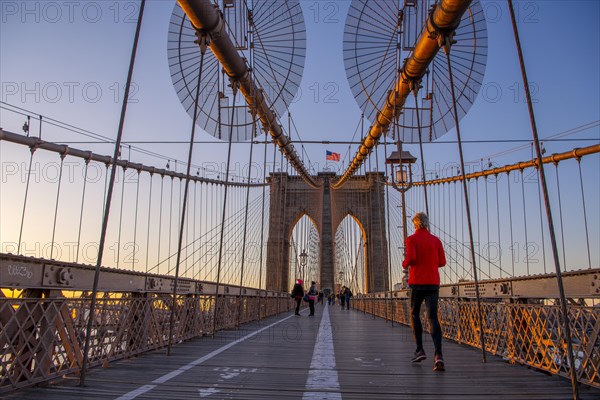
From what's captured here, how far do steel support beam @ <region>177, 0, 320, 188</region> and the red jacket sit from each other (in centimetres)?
389

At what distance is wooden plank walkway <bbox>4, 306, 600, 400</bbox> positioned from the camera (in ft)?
10.2

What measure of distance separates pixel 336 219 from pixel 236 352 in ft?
91.7

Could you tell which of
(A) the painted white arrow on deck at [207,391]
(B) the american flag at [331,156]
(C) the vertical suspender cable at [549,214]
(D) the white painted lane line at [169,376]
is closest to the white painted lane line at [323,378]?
(A) the painted white arrow on deck at [207,391]

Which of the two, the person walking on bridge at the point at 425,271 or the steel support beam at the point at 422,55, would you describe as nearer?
the person walking on bridge at the point at 425,271

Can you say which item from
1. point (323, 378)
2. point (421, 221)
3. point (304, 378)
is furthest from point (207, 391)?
point (421, 221)

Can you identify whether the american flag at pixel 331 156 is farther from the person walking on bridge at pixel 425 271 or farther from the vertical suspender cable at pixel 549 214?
the vertical suspender cable at pixel 549 214

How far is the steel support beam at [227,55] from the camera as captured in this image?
614cm

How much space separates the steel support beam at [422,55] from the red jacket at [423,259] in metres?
2.85

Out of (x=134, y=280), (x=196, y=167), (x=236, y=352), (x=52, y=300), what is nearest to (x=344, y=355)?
(x=236, y=352)

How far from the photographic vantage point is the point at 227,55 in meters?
7.98

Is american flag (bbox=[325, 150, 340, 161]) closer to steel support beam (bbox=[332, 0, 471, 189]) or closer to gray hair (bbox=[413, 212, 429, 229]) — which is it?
steel support beam (bbox=[332, 0, 471, 189])

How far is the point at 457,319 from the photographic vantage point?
6.69 meters

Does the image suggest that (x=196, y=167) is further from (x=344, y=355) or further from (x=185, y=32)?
(x=344, y=355)

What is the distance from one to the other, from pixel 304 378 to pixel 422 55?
5.67 meters
